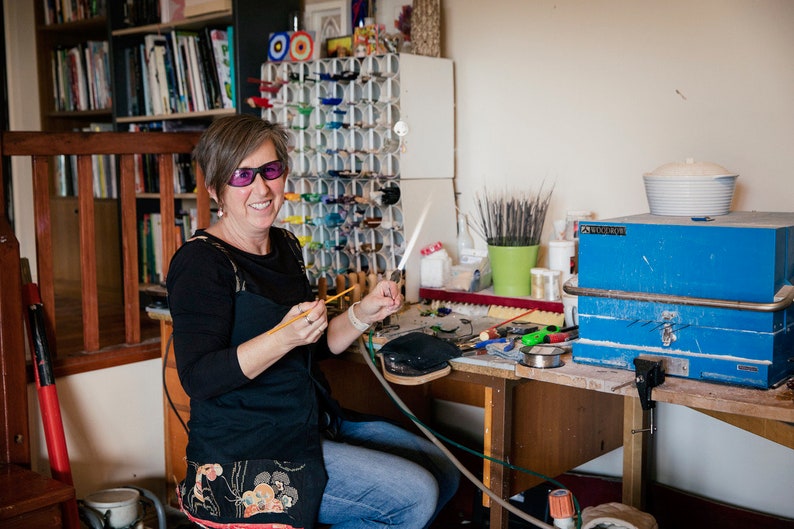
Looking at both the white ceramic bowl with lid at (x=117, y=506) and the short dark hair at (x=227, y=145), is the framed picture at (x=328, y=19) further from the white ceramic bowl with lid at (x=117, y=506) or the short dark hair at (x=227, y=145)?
the white ceramic bowl with lid at (x=117, y=506)

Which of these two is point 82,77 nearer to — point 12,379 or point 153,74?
point 153,74

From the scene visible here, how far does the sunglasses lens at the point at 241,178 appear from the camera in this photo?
7.19 ft

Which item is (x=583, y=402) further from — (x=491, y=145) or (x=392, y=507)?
(x=491, y=145)

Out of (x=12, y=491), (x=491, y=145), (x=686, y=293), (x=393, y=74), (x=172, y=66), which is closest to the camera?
(x=686, y=293)

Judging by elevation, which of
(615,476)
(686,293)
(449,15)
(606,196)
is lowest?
(615,476)

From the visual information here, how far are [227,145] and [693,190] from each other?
125 cm

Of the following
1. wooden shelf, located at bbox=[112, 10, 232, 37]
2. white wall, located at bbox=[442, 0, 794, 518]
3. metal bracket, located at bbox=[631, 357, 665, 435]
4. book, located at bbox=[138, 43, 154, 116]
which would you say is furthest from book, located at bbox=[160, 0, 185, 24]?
metal bracket, located at bbox=[631, 357, 665, 435]

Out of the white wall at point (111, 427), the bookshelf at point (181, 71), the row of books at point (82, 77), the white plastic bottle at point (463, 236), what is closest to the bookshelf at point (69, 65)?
the row of books at point (82, 77)

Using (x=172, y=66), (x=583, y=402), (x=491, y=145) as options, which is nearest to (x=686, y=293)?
(x=583, y=402)

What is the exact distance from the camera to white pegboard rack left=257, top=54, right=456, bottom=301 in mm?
3049

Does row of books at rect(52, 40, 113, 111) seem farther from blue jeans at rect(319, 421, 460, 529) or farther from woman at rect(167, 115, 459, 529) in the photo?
blue jeans at rect(319, 421, 460, 529)

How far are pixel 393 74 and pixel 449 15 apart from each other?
46 centimetres

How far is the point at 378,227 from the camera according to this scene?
122 inches

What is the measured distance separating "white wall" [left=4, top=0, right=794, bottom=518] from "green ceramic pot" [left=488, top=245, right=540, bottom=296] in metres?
0.30
